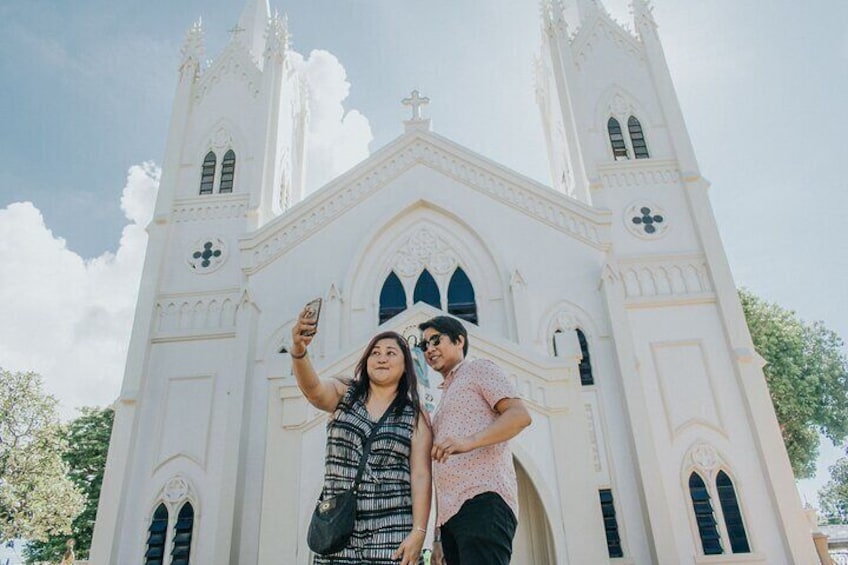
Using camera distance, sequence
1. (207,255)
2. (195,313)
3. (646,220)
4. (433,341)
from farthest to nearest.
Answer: (207,255)
(646,220)
(195,313)
(433,341)

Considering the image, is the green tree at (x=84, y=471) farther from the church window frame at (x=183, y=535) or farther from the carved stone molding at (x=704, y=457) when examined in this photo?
the carved stone molding at (x=704, y=457)

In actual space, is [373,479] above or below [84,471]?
below

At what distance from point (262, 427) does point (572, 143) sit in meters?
10.9

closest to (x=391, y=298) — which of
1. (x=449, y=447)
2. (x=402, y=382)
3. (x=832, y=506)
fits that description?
(x=402, y=382)

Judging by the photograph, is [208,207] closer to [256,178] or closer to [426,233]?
[256,178]

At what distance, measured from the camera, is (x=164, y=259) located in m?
15.7

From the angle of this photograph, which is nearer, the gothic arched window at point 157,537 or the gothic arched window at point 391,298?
the gothic arched window at point 157,537

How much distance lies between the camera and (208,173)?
17500mm

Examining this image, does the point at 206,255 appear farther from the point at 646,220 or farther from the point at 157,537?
the point at 646,220

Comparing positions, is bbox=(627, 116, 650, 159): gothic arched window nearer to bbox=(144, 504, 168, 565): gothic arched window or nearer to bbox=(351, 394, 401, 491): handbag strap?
bbox=(144, 504, 168, 565): gothic arched window

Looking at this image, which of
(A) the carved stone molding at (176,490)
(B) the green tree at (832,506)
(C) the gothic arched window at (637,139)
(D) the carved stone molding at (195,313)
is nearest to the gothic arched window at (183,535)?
(A) the carved stone molding at (176,490)

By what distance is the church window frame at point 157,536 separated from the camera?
12344 mm

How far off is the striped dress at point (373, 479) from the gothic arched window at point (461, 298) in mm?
10606

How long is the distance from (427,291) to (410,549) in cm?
1142
